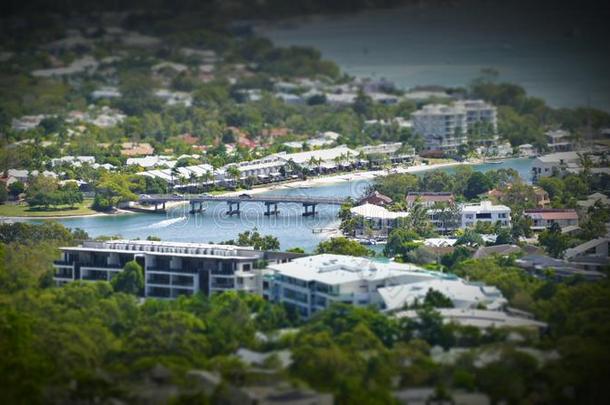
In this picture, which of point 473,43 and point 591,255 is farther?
point 473,43

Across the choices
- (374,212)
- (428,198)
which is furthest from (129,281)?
(428,198)

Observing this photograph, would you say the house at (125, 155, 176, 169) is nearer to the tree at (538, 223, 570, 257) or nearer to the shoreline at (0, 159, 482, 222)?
the shoreline at (0, 159, 482, 222)

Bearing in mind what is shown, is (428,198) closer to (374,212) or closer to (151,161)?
(374,212)

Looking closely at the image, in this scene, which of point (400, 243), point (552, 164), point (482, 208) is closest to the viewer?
point (400, 243)

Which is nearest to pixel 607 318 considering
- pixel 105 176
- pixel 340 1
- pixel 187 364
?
→ pixel 187 364

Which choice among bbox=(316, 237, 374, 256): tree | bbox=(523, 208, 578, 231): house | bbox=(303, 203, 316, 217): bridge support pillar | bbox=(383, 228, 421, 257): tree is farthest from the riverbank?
bbox=(316, 237, 374, 256): tree

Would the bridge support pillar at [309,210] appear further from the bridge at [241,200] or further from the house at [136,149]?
the house at [136,149]
